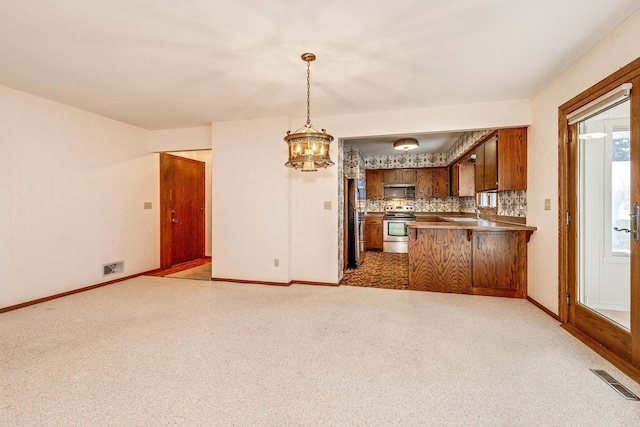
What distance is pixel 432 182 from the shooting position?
7363 mm

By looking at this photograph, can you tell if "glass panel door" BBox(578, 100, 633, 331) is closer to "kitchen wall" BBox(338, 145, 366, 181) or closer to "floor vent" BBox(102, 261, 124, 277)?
"kitchen wall" BBox(338, 145, 366, 181)

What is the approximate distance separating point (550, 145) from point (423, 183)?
430 centimetres

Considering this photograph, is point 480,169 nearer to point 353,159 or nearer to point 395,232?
point 353,159

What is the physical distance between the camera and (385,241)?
7.29 m

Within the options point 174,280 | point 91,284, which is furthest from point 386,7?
point 91,284

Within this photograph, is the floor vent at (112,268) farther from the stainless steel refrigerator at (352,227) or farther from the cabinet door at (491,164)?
the cabinet door at (491,164)

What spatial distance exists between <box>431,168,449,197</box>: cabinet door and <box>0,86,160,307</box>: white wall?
6.20 meters

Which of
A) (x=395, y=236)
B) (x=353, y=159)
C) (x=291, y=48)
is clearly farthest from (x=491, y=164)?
(x=395, y=236)

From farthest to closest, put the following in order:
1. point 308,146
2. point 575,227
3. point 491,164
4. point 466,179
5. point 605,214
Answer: point 466,179, point 491,164, point 575,227, point 605,214, point 308,146

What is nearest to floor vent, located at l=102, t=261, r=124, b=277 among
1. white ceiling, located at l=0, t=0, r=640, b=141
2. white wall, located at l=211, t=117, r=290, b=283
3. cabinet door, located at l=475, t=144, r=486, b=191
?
white wall, located at l=211, t=117, r=290, b=283

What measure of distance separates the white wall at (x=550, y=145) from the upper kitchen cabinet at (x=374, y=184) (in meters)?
4.23

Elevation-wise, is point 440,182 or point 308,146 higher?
point 440,182

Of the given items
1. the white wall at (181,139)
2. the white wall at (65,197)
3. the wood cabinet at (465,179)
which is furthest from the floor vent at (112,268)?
the wood cabinet at (465,179)

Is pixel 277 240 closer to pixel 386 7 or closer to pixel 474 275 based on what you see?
pixel 474 275
